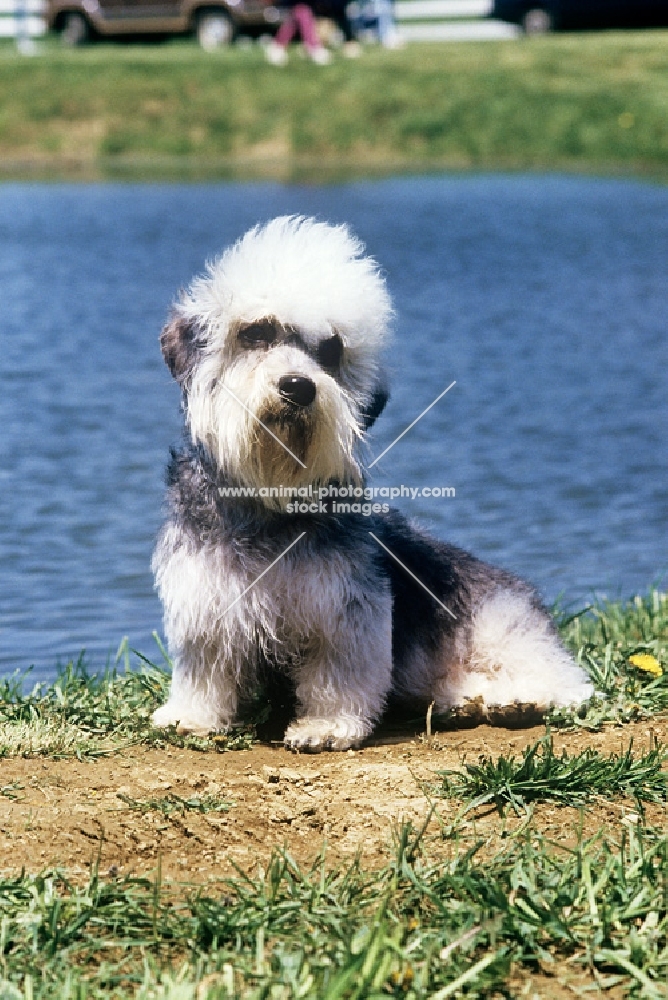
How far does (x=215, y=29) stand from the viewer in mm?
35531

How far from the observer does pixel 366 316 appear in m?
4.57

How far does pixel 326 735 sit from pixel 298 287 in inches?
55.2

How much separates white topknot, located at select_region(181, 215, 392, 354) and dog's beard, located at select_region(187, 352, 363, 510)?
17 cm

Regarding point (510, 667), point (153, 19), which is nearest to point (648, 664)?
point (510, 667)

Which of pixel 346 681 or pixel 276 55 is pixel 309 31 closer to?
pixel 276 55

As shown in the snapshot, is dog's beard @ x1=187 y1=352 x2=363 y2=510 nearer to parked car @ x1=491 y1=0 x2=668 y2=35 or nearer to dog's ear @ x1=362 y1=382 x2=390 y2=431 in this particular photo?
dog's ear @ x1=362 y1=382 x2=390 y2=431

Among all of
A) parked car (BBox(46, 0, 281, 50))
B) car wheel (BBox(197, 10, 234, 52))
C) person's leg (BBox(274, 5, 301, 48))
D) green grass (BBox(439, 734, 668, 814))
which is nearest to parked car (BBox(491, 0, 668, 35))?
parked car (BBox(46, 0, 281, 50))

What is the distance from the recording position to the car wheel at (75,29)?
119ft

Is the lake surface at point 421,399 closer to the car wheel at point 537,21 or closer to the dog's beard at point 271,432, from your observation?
the dog's beard at point 271,432

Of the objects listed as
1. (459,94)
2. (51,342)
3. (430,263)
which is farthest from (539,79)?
(51,342)

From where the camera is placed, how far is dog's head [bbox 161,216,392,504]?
435cm

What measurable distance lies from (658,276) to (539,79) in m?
13.5

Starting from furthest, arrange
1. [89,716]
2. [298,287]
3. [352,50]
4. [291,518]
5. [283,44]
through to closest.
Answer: [352,50], [283,44], [89,716], [291,518], [298,287]

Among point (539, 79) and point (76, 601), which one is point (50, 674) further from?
point (539, 79)
